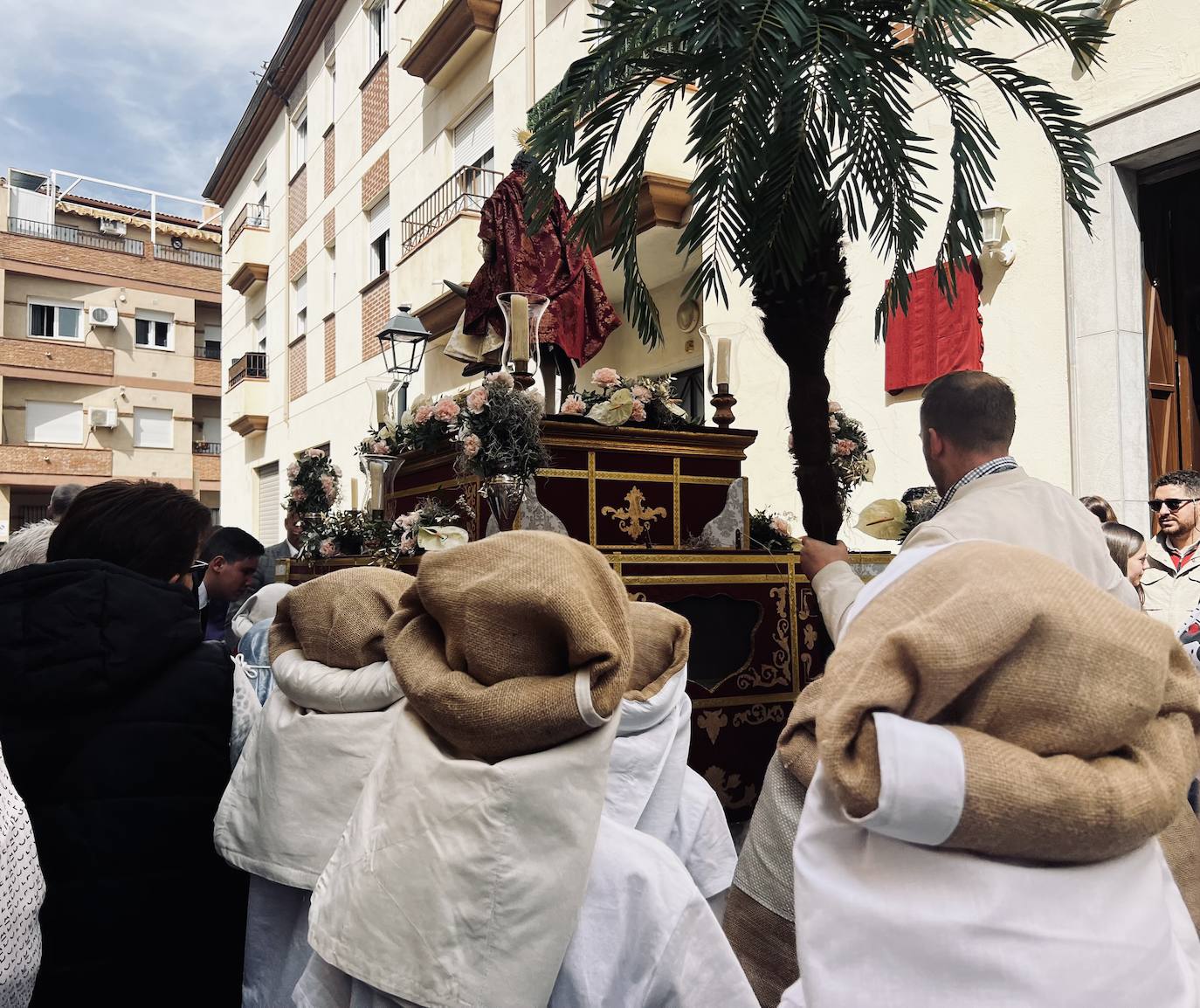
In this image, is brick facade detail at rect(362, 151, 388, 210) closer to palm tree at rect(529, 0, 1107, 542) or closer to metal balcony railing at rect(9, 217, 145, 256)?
palm tree at rect(529, 0, 1107, 542)

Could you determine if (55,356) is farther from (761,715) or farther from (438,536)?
(761,715)

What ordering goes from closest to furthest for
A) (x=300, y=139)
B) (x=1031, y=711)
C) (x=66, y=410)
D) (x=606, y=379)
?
(x=1031, y=711) → (x=606, y=379) → (x=300, y=139) → (x=66, y=410)

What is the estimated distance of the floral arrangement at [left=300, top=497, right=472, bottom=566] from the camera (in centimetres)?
461

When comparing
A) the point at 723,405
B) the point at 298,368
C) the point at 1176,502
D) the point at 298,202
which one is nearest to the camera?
the point at 1176,502

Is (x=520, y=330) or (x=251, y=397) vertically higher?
(x=251, y=397)

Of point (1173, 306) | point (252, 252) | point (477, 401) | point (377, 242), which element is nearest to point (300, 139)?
point (252, 252)

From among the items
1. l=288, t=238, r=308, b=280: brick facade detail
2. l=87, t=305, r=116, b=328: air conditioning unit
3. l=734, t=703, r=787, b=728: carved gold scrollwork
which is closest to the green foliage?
l=734, t=703, r=787, b=728: carved gold scrollwork

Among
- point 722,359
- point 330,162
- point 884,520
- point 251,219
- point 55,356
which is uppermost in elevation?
point 251,219

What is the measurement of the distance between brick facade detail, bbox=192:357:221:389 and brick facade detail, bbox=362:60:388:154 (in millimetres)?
16638

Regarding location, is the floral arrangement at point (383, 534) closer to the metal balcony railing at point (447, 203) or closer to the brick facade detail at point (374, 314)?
the metal balcony railing at point (447, 203)

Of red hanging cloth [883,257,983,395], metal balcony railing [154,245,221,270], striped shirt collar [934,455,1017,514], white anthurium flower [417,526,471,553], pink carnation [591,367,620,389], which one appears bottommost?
→ white anthurium flower [417,526,471,553]

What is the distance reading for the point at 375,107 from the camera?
629 inches

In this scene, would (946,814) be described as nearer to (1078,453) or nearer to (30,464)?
(1078,453)

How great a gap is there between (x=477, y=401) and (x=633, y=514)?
1.08 m
